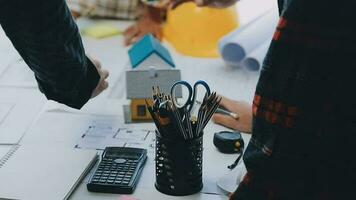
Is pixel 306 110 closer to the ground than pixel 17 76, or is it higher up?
higher up

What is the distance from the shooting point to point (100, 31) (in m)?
1.63

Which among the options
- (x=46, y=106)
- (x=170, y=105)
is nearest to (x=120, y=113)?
(x=46, y=106)

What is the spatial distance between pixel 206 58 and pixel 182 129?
0.67 meters

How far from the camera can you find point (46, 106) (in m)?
1.19

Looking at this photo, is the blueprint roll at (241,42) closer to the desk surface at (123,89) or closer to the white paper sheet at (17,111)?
the desk surface at (123,89)

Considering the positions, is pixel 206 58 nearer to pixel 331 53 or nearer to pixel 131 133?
pixel 131 133

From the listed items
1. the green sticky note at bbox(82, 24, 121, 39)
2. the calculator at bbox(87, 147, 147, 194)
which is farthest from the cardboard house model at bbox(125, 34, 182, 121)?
the green sticky note at bbox(82, 24, 121, 39)

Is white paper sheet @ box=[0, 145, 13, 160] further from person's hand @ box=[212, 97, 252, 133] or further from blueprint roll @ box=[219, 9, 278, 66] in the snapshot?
blueprint roll @ box=[219, 9, 278, 66]

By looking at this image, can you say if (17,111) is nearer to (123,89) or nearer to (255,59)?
(123,89)

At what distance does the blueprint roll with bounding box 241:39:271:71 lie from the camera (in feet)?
4.50

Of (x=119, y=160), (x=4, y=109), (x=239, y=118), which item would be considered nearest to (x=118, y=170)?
(x=119, y=160)

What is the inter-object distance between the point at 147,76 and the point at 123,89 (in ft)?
0.70

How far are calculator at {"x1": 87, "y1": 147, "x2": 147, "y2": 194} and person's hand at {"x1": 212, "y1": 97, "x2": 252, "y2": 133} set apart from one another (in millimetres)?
204

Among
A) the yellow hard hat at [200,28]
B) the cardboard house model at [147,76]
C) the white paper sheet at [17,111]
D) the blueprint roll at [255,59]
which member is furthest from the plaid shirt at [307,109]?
the yellow hard hat at [200,28]
